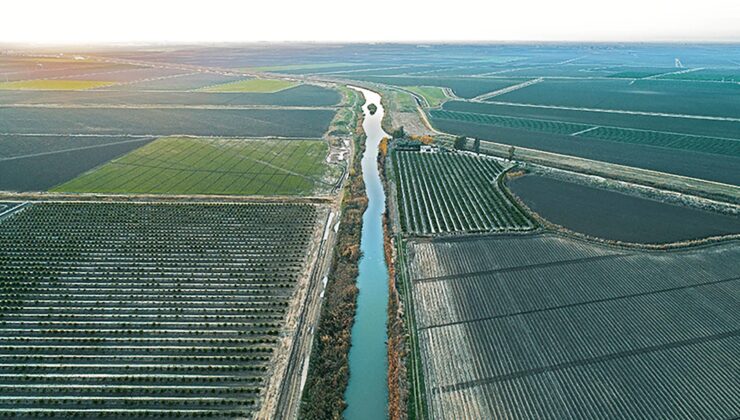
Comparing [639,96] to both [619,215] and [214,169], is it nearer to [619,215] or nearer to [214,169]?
[619,215]

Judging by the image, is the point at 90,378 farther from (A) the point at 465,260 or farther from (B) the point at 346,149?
(B) the point at 346,149

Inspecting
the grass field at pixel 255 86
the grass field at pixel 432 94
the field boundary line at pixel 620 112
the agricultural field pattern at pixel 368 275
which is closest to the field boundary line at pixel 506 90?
the field boundary line at pixel 620 112

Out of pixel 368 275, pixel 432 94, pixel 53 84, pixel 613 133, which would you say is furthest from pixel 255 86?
pixel 368 275

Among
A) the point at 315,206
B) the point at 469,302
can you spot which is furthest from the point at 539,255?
the point at 315,206

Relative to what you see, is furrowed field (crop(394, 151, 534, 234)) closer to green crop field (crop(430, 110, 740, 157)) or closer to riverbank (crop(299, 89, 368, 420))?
riverbank (crop(299, 89, 368, 420))

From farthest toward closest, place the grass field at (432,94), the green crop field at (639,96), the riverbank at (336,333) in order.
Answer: the grass field at (432,94) → the green crop field at (639,96) → the riverbank at (336,333)

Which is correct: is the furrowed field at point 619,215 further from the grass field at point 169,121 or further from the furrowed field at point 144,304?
the grass field at point 169,121
